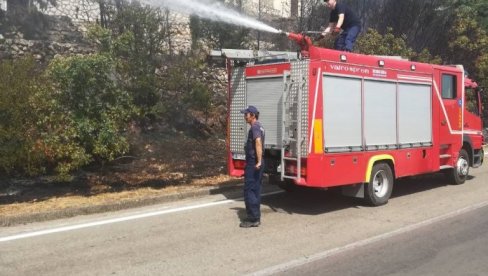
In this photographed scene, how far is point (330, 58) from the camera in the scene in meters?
8.77

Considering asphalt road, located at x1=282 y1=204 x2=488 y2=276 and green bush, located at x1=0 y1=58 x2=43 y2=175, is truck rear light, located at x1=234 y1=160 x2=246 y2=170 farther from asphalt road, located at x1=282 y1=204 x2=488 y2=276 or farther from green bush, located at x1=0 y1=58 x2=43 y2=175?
green bush, located at x1=0 y1=58 x2=43 y2=175

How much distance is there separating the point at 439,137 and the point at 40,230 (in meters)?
8.08

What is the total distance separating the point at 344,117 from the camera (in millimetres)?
9047

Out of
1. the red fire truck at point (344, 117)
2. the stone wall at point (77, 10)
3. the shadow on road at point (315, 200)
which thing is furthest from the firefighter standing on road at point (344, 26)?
the stone wall at point (77, 10)

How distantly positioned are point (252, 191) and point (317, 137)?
1408 mm

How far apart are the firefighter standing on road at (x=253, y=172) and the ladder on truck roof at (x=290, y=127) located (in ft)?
2.41

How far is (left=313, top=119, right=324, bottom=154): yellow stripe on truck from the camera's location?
335 inches

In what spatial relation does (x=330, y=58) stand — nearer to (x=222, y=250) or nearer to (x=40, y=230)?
(x=222, y=250)

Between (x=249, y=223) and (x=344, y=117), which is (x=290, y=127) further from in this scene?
(x=249, y=223)

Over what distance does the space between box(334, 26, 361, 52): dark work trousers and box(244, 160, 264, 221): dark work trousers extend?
12.5 ft

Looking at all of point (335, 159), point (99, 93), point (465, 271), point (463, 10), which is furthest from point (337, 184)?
point (463, 10)

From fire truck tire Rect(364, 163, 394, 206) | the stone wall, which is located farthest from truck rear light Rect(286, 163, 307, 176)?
the stone wall

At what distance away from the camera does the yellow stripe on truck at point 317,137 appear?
27.9ft

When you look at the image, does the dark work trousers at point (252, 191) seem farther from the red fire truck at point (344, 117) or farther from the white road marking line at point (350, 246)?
the white road marking line at point (350, 246)
